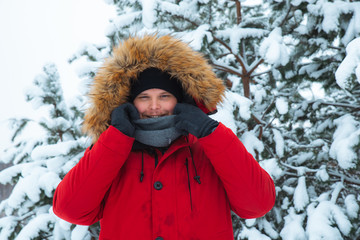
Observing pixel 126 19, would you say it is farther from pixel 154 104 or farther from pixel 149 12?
pixel 154 104

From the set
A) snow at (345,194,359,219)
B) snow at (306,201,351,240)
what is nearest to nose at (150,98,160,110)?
snow at (306,201,351,240)

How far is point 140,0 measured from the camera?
331 centimetres

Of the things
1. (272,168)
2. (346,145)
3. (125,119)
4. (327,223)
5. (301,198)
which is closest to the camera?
(125,119)

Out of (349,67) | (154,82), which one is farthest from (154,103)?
(349,67)

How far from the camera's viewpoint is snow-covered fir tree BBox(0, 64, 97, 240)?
3111 millimetres

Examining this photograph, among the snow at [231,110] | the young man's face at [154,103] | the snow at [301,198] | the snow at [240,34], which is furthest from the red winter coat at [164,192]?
the snow at [240,34]

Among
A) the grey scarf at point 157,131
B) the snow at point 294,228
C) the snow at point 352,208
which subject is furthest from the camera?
the snow at point 352,208

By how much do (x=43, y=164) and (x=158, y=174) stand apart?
2.63 meters

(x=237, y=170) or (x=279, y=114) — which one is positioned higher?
(x=237, y=170)

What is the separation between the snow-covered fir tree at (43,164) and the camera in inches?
122

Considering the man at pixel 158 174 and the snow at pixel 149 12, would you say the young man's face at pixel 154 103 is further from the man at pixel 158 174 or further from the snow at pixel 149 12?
the snow at pixel 149 12

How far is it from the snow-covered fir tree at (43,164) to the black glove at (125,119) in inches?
47.7

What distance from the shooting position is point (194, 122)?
1.51 m

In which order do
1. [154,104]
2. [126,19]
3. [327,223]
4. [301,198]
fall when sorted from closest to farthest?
[154,104], [327,223], [301,198], [126,19]
